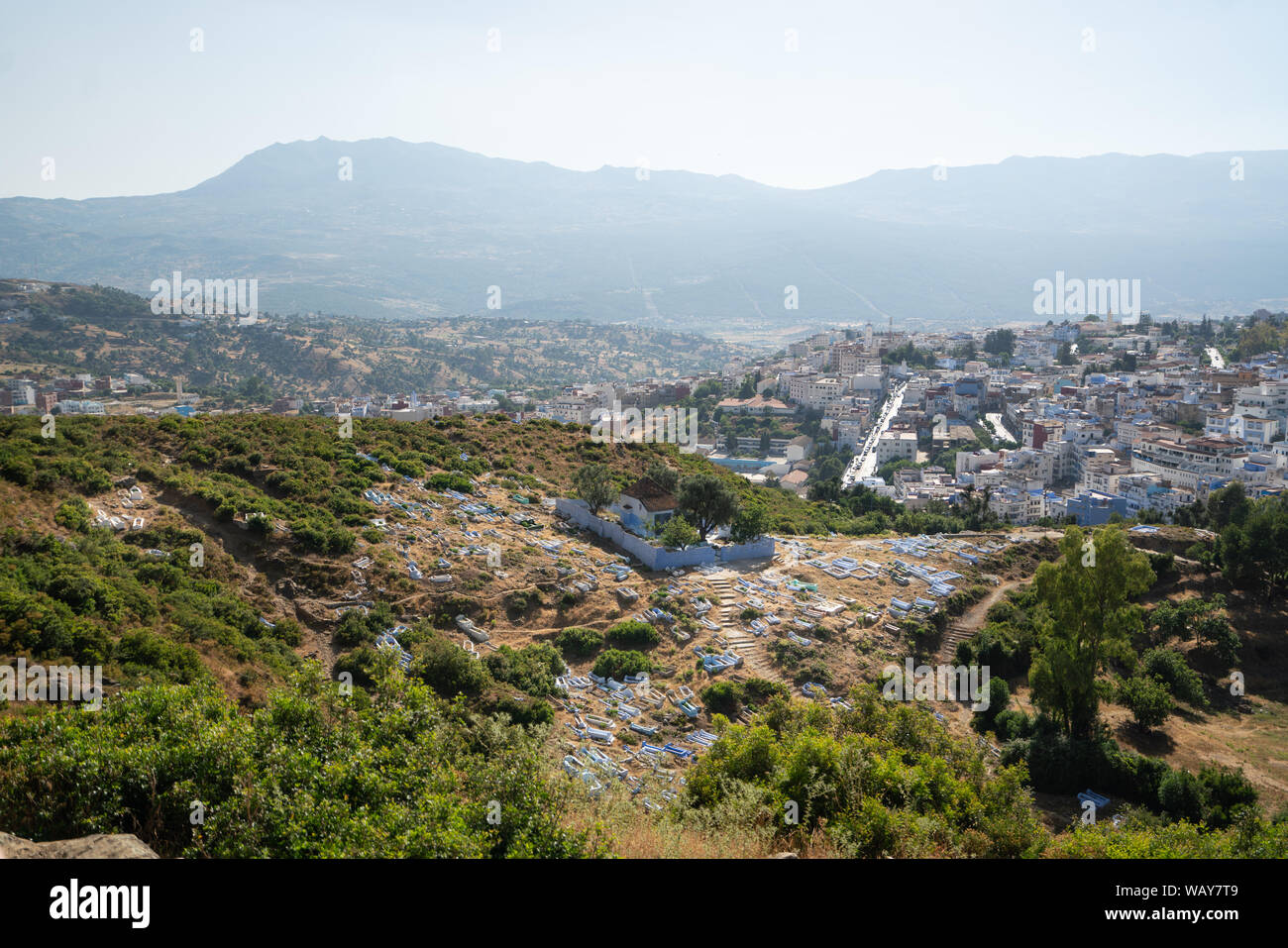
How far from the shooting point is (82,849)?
4.25 metres

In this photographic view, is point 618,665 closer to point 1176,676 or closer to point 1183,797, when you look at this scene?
point 1183,797

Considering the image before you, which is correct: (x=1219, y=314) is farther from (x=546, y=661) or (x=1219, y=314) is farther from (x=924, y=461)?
(x=546, y=661)

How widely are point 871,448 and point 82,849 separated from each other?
56.8 m

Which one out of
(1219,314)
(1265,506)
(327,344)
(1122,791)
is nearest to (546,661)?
(1122,791)

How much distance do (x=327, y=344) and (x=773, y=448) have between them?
54.6 m

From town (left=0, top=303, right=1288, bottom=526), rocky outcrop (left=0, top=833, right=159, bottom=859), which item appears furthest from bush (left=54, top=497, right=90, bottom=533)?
town (left=0, top=303, right=1288, bottom=526)

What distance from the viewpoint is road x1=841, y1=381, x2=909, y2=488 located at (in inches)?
1956

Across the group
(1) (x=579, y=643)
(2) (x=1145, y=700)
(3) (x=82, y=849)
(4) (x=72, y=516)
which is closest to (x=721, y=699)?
(1) (x=579, y=643)

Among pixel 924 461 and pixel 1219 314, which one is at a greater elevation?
pixel 1219 314

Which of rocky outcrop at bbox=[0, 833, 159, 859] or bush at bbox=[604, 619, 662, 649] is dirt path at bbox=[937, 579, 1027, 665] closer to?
bush at bbox=[604, 619, 662, 649]

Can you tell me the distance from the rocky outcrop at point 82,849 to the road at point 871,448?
42912mm

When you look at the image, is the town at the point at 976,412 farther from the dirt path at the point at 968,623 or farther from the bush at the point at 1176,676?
the bush at the point at 1176,676
